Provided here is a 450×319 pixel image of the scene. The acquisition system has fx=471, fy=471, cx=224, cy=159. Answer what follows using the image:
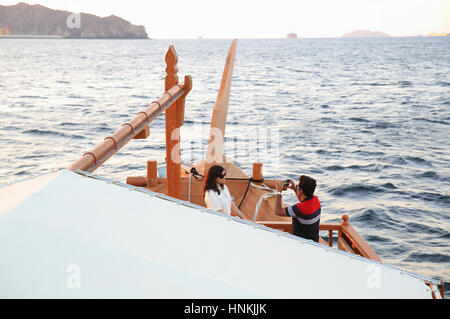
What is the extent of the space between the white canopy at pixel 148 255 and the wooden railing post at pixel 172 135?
9.74 ft

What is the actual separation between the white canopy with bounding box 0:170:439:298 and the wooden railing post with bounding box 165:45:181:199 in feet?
9.74

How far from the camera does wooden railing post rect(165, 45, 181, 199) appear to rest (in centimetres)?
538

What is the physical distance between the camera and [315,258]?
235 cm

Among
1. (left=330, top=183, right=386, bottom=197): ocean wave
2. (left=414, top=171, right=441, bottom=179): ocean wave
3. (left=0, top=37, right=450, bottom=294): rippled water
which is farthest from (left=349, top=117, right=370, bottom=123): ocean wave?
(left=330, top=183, right=386, bottom=197): ocean wave

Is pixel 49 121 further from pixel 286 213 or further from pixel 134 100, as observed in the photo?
pixel 286 213

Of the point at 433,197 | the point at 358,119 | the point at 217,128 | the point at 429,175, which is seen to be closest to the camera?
the point at 217,128

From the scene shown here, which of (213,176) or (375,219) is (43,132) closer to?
(375,219)

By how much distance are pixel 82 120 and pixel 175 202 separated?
25086 mm

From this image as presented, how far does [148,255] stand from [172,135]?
359 cm

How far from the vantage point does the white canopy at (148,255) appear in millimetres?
1924

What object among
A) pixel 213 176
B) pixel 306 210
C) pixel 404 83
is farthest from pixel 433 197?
pixel 404 83

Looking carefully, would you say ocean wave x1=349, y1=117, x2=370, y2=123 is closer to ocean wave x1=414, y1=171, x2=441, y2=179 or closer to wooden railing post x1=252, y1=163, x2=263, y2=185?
ocean wave x1=414, y1=171, x2=441, y2=179

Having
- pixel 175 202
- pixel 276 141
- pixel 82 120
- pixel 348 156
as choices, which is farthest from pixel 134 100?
pixel 175 202

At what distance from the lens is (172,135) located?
18.4 feet
